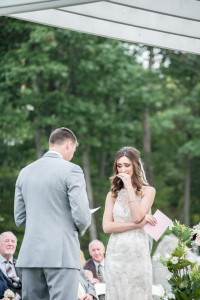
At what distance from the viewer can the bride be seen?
16.2 ft

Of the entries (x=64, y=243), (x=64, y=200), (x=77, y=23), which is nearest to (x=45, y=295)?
(x=64, y=243)

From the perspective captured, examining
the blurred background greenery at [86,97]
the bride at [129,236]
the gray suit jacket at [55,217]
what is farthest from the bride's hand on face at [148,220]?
the blurred background greenery at [86,97]

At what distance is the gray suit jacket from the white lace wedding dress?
735mm

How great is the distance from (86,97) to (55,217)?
15.9 m

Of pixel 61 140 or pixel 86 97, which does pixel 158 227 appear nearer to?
pixel 61 140

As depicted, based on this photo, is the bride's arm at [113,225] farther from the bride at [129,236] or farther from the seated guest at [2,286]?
the seated guest at [2,286]

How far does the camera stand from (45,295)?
14.1 ft

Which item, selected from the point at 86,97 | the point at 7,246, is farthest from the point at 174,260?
the point at 86,97

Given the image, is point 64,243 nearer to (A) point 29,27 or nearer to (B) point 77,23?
(B) point 77,23

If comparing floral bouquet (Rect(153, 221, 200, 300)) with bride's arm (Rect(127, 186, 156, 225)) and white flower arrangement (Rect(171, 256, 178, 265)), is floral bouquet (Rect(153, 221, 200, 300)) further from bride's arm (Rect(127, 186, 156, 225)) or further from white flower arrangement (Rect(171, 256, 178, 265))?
bride's arm (Rect(127, 186, 156, 225))

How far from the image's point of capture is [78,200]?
4.16 meters

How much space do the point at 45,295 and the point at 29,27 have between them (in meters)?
13.6

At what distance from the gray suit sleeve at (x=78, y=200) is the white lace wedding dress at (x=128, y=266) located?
83cm

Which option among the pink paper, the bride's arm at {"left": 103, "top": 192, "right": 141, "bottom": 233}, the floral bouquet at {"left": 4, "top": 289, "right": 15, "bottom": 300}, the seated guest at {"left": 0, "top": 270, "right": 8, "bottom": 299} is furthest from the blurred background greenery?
the pink paper
